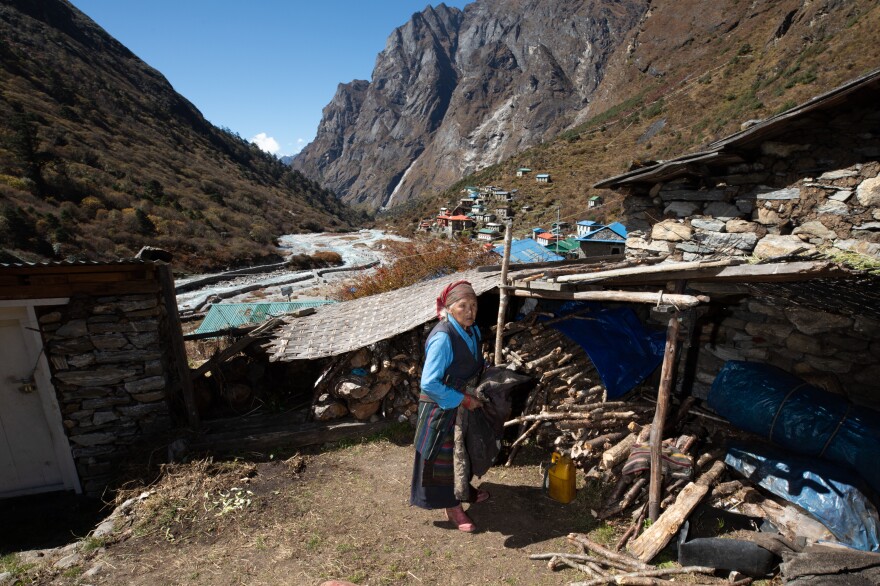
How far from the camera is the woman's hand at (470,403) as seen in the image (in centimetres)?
370

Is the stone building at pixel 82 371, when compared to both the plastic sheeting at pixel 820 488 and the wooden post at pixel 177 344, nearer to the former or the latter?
the wooden post at pixel 177 344

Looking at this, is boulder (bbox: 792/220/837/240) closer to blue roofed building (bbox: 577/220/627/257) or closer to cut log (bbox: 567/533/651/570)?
cut log (bbox: 567/533/651/570)

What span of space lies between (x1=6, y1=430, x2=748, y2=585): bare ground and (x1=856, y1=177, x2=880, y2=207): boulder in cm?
446

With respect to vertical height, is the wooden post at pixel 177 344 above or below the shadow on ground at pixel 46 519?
above

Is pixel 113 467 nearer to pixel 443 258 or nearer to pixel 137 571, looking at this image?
pixel 137 571

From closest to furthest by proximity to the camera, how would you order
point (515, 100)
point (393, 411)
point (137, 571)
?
point (137, 571)
point (393, 411)
point (515, 100)

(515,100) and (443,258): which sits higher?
(515,100)

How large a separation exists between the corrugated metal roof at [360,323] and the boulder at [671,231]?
8.04ft

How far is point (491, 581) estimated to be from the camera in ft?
11.5

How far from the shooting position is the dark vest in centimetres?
365

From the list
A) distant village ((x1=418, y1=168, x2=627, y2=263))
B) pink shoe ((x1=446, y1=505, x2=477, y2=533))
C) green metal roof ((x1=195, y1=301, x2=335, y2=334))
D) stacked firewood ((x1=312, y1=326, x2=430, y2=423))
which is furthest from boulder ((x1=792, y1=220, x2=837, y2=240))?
green metal roof ((x1=195, y1=301, x2=335, y2=334))

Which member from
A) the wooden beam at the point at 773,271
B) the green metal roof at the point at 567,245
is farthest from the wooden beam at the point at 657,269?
the green metal roof at the point at 567,245

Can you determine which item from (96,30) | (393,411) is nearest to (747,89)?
(393,411)

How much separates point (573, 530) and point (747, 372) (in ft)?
8.82
